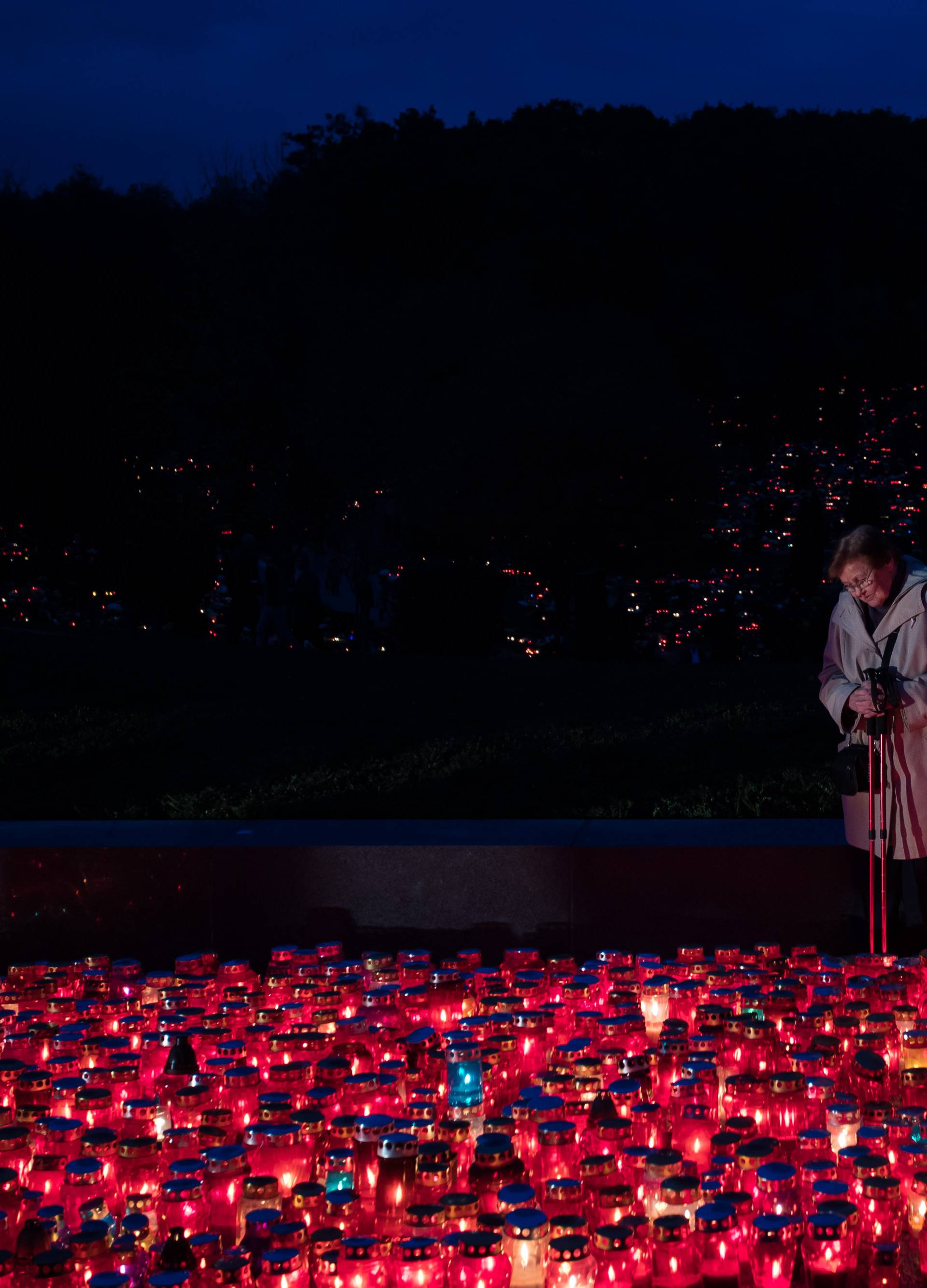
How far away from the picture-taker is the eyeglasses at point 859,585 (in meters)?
4.56

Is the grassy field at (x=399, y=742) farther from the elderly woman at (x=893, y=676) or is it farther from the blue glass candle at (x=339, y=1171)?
the blue glass candle at (x=339, y=1171)

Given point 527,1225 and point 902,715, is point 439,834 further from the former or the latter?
point 527,1225

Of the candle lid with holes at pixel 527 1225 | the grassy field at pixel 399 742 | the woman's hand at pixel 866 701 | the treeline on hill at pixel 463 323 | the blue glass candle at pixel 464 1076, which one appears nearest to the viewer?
the candle lid with holes at pixel 527 1225

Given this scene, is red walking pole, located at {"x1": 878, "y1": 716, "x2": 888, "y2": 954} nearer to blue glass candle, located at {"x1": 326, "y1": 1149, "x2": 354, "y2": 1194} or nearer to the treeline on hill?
blue glass candle, located at {"x1": 326, "y1": 1149, "x2": 354, "y2": 1194}

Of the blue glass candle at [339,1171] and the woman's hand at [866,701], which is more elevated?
the woman's hand at [866,701]

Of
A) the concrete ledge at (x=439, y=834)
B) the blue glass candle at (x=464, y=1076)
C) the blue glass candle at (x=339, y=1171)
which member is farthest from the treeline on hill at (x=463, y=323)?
the blue glass candle at (x=339, y=1171)

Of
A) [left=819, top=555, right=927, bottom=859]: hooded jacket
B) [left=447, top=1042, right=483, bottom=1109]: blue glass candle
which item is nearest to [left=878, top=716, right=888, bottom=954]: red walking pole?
[left=819, top=555, right=927, bottom=859]: hooded jacket

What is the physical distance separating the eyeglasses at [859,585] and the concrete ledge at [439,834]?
1.21 m

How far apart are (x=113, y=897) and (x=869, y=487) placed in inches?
1081

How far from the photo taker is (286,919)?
18.5 ft

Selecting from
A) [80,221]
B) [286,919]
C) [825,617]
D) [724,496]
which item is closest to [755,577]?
[724,496]

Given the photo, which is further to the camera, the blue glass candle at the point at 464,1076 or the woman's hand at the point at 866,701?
the woman's hand at the point at 866,701

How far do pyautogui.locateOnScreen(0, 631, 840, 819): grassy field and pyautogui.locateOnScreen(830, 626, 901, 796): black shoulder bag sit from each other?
2300 millimetres

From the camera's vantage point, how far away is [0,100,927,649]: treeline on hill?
77.2 feet
